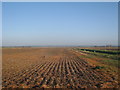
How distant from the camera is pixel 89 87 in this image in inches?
208

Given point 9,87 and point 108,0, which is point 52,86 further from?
point 108,0

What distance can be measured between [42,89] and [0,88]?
7.16 feet

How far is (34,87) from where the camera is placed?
5.34m

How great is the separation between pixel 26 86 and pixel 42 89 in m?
0.97

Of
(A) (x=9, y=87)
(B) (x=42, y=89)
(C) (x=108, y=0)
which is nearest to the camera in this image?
(C) (x=108, y=0)

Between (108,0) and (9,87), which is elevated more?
(108,0)

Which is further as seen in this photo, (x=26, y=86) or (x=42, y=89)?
(x=26, y=86)

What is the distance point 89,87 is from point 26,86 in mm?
3183

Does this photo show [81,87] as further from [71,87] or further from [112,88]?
[112,88]

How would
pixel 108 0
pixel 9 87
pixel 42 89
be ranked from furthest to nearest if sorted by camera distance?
pixel 9 87
pixel 42 89
pixel 108 0

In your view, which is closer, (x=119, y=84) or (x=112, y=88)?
(x=112, y=88)

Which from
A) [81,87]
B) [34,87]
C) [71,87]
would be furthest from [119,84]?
[34,87]

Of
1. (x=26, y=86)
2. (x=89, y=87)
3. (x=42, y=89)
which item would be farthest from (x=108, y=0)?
(x=26, y=86)

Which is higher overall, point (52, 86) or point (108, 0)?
point (108, 0)
